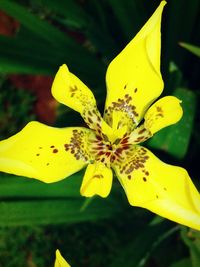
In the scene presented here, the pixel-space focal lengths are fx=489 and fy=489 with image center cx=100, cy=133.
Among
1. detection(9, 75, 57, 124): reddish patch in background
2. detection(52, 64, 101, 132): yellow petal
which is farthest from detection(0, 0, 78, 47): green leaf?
detection(52, 64, 101, 132): yellow petal

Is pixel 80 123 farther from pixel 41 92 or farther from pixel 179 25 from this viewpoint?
pixel 41 92

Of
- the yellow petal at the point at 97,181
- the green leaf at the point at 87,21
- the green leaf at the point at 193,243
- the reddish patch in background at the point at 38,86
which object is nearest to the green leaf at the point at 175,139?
the green leaf at the point at 193,243

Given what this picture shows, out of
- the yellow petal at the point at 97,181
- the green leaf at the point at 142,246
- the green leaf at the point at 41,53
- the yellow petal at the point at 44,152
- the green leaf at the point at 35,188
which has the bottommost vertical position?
the green leaf at the point at 142,246

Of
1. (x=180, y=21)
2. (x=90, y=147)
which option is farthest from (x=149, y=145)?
(x=180, y=21)

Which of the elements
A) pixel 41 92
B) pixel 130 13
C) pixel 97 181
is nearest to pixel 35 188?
pixel 97 181

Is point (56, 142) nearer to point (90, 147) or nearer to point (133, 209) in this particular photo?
point (90, 147)

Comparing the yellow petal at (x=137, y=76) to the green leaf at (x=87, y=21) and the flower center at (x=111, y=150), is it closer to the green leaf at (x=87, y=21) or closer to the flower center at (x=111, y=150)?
the flower center at (x=111, y=150)

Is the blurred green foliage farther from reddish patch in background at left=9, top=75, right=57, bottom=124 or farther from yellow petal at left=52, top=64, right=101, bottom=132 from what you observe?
yellow petal at left=52, top=64, right=101, bottom=132

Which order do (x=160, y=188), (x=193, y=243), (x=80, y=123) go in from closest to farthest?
(x=160, y=188)
(x=193, y=243)
(x=80, y=123)
